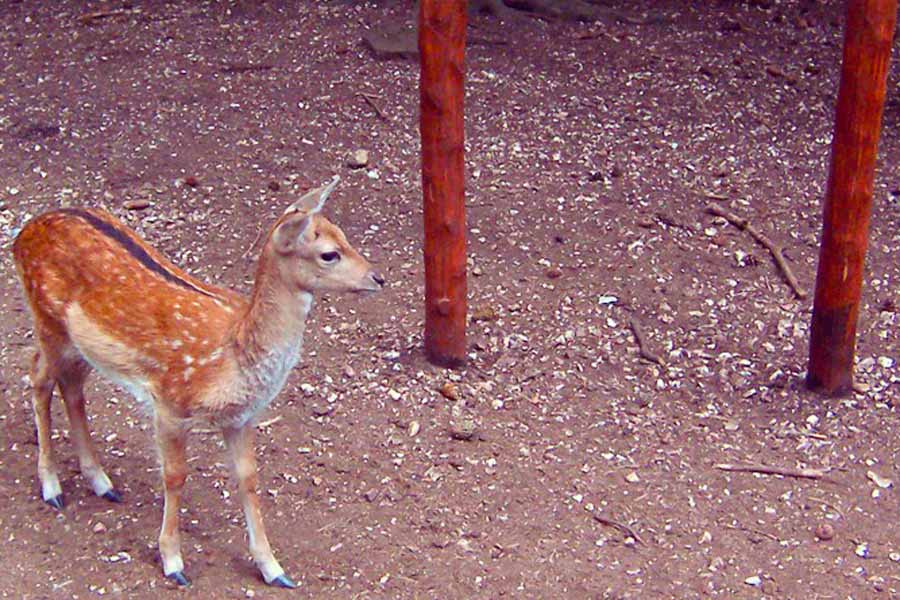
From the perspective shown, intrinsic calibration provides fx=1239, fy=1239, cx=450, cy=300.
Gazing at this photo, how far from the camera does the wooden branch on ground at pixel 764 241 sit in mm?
6930

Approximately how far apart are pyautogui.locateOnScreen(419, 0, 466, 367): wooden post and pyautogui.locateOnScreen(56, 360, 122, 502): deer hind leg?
5.73 feet

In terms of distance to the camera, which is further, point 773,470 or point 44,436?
point 773,470

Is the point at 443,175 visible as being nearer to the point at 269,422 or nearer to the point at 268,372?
the point at 269,422

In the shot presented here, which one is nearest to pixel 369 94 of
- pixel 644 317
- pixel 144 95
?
pixel 144 95

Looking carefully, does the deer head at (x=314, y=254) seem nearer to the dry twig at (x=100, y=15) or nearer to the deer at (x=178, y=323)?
the deer at (x=178, y=323)

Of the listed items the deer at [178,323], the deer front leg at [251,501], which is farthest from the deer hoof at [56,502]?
the deer front leg at [251,501]

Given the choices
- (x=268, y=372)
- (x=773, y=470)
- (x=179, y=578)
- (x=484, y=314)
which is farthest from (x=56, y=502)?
(x=773, y=470)

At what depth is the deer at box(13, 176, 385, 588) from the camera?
14.1 feet

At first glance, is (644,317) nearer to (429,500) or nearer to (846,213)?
(846,213)

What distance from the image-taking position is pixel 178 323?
457cm

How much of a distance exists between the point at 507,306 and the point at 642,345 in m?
0.80

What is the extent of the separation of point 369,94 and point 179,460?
487 cm

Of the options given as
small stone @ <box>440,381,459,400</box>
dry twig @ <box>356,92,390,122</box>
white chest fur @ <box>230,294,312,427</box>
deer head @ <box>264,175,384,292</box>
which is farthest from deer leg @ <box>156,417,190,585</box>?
dry twig @ <box>356,92,390,122</box>

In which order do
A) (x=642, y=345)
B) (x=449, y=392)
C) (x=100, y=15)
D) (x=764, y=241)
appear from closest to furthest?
(x=449, y=392) < (x=642, y=345) < (x=764, y=241) < (x=100, y=15)
